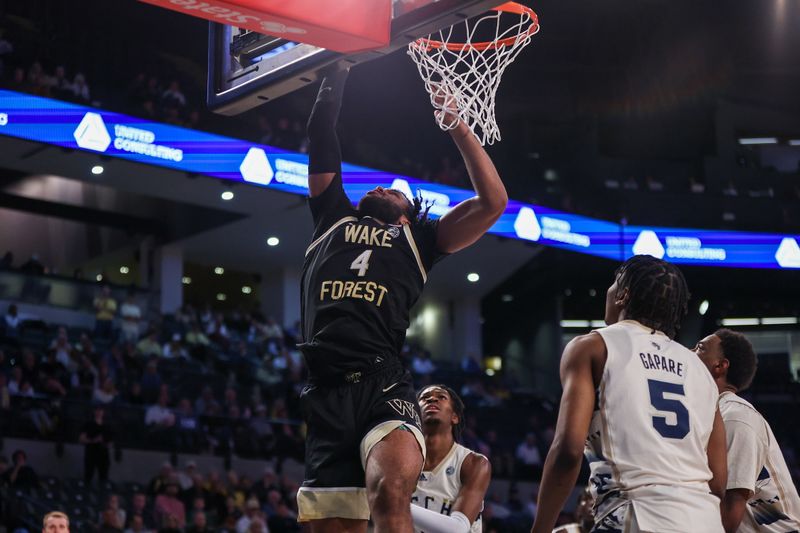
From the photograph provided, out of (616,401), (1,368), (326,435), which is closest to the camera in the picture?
(616,401)

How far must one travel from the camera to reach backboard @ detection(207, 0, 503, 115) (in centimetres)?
478

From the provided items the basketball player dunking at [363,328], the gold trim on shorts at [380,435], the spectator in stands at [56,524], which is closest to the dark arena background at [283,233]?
the spectator in stands at [56,524]

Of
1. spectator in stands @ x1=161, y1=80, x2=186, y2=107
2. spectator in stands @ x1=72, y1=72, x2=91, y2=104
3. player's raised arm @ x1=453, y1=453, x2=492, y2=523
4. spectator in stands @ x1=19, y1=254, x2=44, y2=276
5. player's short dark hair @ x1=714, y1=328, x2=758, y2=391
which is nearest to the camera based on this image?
player's short dark hair @ x1=714, y1=328, x2=758, y2=391

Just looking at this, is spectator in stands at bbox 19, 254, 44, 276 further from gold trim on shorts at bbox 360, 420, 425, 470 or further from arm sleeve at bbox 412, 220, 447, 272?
gold trim on shorts at bbox 360, 420, 425, 470

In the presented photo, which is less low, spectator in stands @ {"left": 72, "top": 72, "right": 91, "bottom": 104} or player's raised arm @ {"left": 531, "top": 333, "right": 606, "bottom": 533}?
spectator in stands @ {"left": 72, "top": 72, "right": 91, "bottom": 104}

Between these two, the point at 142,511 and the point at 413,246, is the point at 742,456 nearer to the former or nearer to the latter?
the point at 413,246

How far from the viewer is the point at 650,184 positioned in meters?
29.9

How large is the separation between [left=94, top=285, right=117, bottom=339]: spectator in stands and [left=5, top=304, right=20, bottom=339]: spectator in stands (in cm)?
147

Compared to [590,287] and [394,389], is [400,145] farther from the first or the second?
[394,389]

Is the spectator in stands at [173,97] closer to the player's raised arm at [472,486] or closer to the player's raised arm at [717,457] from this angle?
the player's raised arm at [472,486]

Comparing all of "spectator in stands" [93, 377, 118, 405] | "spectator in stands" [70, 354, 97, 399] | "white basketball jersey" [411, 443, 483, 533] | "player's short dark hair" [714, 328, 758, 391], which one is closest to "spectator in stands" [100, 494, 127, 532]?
"spectator in stands" [93, 377, 118, 405]

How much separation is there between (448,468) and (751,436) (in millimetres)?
2020

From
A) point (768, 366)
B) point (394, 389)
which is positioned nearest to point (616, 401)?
point (394, 389)

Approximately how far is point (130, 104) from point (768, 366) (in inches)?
779
